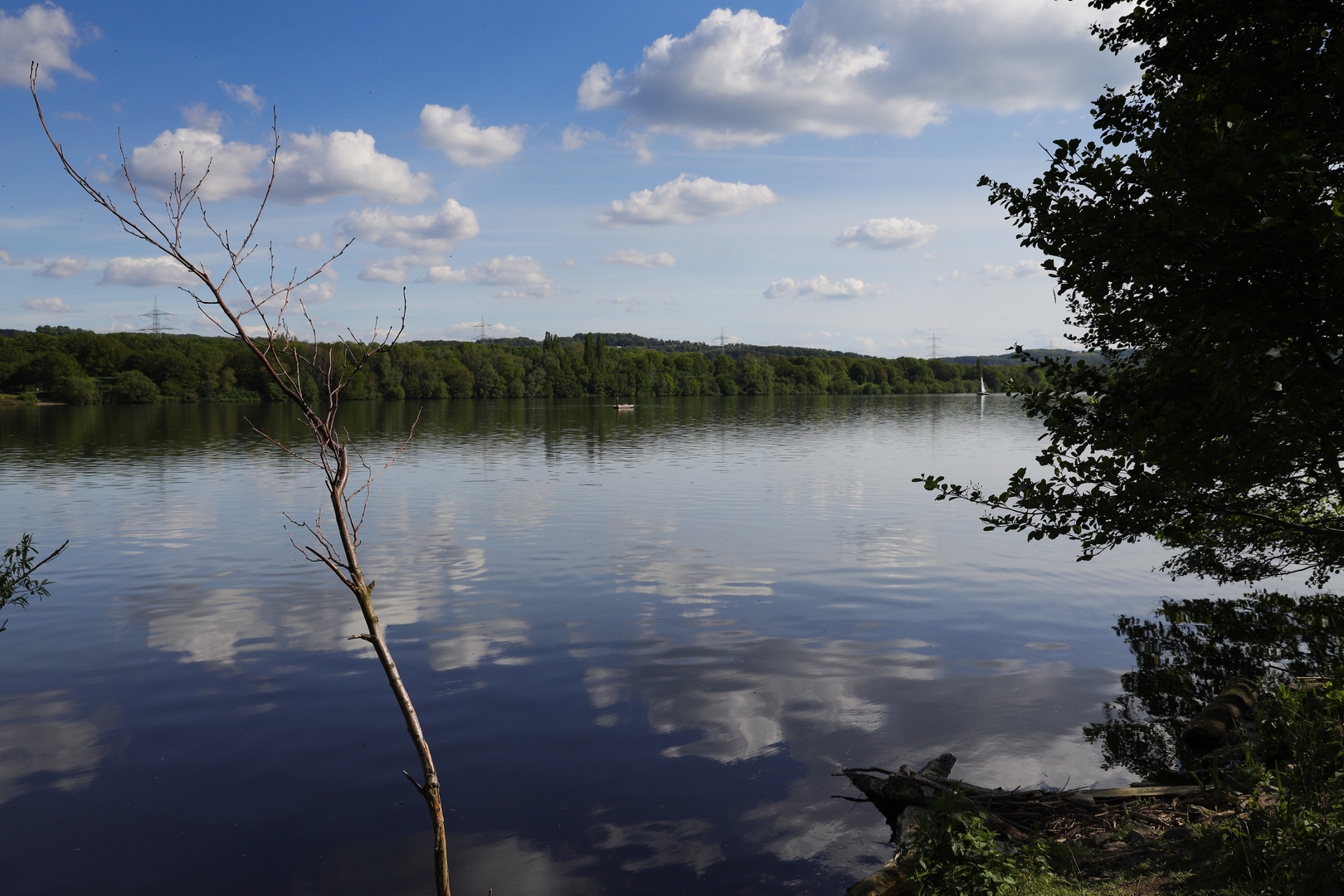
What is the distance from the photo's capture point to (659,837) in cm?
908

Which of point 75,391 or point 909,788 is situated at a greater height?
point 75,391

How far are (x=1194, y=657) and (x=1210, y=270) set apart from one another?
12117 mm

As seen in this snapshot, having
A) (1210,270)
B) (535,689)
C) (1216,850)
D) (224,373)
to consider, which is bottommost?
(535,689)

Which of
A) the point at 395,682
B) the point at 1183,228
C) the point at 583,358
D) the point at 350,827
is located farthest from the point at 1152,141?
the point at 583,358

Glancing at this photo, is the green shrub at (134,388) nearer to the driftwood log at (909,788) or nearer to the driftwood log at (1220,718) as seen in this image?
the driftwood log at (909,788)

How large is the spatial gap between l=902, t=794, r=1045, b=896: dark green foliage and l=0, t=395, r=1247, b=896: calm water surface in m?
1.20

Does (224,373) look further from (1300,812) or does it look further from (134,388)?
(1300,812)

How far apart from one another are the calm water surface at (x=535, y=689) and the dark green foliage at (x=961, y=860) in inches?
47.1

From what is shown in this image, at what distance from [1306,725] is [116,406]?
148368mm

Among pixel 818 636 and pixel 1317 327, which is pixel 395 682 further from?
pixel 818 636

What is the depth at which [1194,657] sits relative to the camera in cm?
1482

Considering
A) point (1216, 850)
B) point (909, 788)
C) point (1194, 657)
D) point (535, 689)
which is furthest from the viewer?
point (1194, 657)

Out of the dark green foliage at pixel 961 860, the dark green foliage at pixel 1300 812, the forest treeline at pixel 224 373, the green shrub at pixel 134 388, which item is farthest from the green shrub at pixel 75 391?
the dark green foliage at pixel 1300 812

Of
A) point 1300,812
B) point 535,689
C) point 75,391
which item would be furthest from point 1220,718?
point 75,391
